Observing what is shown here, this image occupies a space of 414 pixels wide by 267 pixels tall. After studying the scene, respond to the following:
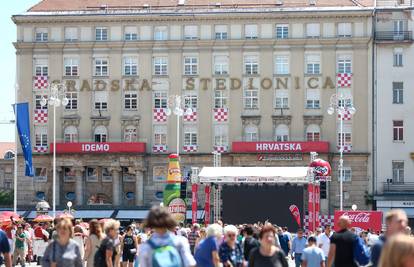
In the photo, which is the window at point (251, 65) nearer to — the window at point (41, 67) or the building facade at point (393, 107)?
the building facade at point (393, 107)

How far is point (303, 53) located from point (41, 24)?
60.3ft

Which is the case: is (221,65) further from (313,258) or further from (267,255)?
(267,255)

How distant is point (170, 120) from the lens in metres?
86.1

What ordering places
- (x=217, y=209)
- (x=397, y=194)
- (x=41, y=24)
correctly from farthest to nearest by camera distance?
1. (x=41, y=24)
2. (x=397, y=194)
3. (x=217, y=209)

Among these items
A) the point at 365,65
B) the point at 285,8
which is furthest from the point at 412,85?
the point at 285,8

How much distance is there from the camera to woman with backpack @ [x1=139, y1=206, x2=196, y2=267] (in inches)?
465

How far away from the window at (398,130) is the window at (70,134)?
2185cm

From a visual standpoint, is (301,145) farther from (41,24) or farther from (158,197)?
(41,24)

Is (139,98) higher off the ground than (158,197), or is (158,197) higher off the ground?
(139,98)

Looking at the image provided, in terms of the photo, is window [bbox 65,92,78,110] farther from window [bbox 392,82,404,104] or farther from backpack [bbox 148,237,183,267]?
backpack [bbox 148,237,183,267]

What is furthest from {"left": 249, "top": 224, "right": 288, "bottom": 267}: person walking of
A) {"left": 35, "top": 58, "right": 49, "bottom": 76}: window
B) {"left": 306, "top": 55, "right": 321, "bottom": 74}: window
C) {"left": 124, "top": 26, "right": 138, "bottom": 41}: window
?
{"left": 35, "top": 58, "right": 49, "bottom": 76}: window

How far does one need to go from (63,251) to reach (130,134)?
7140 centimetres

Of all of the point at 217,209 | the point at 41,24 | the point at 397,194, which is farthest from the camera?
the point at 41,24

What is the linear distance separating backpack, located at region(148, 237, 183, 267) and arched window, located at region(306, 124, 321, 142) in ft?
241
